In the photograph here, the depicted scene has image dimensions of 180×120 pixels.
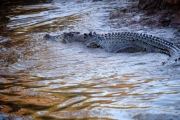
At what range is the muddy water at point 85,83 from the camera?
3.61 m

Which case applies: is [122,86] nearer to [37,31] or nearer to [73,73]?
[73,73]

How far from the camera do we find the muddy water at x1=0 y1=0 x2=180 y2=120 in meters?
3.61

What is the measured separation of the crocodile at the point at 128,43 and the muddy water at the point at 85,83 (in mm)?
220

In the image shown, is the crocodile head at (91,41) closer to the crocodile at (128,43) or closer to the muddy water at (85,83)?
the crocodile at (128,43)

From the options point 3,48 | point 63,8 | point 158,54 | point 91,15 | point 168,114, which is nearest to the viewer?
point 168,114

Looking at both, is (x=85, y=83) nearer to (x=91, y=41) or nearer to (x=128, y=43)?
(x=128, y=43)

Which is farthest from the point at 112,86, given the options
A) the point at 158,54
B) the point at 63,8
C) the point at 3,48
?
the point at 63,8

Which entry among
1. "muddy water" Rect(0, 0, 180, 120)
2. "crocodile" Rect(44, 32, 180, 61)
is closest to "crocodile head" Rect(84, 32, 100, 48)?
"crocodile" Rect(44, 32, 180, 61)

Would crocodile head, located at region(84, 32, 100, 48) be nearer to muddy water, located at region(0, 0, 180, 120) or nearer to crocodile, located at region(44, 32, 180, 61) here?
crocodile, located at region(44, 32, 180, 61)

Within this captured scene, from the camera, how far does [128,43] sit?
288 inches

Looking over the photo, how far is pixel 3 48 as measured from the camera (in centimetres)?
785

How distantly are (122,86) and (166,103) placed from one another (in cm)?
94

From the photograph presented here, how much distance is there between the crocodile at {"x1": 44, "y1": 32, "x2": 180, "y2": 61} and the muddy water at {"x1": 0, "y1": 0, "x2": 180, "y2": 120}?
0.22 m

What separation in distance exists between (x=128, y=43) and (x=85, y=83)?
285cm
